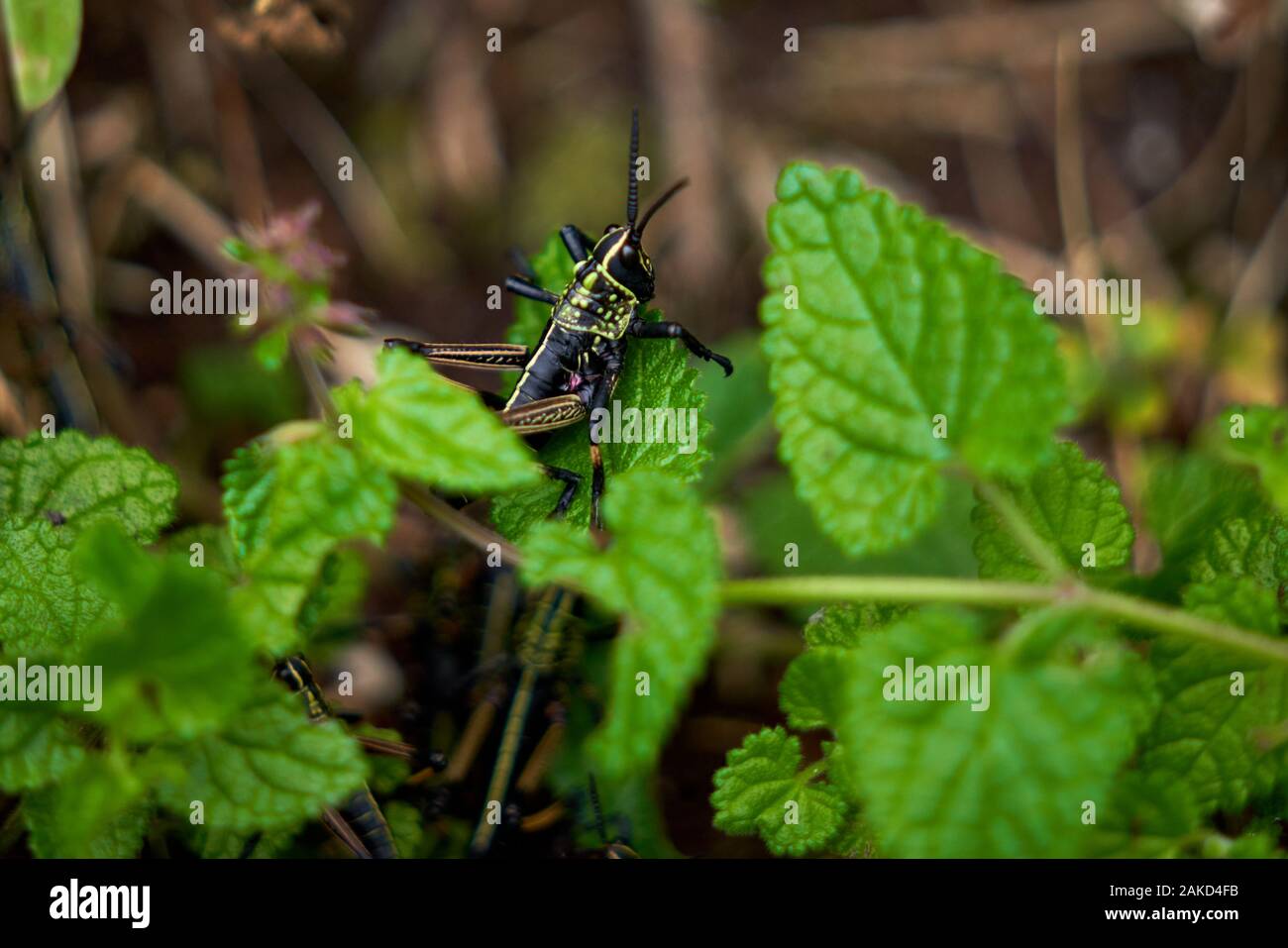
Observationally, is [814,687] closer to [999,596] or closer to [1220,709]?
[999,596]

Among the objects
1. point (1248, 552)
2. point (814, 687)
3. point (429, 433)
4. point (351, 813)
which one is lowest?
point (351, 813)

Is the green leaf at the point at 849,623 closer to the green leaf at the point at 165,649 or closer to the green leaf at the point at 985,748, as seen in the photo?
the green leaf at the point at 985,748

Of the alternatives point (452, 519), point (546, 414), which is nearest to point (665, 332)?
point (546, 414)

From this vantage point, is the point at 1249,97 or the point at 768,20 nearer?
the point at 1249,97

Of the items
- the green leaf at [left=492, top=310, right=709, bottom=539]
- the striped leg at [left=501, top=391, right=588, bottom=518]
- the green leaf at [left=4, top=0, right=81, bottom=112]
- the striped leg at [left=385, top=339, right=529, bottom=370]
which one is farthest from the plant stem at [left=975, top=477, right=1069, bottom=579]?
the green leaf at [left=4, top=0, right=81, bottom=112]

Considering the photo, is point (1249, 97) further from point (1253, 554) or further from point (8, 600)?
point (8, 600)
